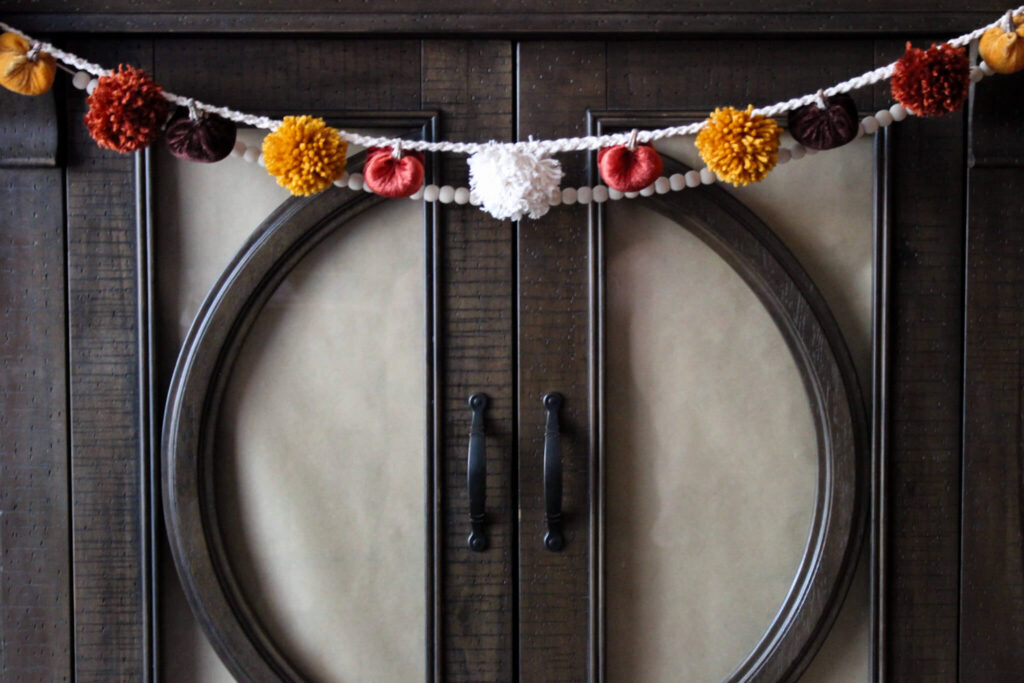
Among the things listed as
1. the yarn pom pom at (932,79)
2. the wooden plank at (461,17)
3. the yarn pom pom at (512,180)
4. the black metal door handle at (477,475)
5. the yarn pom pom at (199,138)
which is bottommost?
the black metal door handle at (477,475)

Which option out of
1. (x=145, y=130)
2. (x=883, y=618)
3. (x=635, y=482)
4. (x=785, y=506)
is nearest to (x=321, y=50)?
(x=145, y=130)

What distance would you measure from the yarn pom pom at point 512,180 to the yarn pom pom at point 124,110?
1.18ft

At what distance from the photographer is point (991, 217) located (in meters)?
0.97

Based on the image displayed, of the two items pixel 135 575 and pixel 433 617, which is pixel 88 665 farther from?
pixel 433 617

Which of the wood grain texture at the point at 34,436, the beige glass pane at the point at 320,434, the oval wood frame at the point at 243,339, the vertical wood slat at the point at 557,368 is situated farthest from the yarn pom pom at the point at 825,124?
the wood grain texture at the point at 34,436

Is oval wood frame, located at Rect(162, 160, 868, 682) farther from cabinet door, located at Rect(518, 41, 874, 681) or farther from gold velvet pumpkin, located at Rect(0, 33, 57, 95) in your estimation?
gold velvet pumpkin, located at Rect(0, 33, 57, 95)

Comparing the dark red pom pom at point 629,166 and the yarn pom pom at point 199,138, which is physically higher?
the yarn pom pom at point 199,138

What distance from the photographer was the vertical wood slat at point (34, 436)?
Result: 96 cm

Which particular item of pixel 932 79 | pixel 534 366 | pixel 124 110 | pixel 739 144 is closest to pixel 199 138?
pixel 124 110

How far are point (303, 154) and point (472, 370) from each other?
31 cm

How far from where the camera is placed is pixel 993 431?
3.21 ft

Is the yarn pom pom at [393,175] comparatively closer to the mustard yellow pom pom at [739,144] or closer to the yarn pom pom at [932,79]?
the mustard yellow pom pom at [739,144]

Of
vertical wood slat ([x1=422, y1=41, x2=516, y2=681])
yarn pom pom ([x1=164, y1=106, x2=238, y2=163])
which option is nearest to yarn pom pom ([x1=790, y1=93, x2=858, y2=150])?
vertical wood slat ([x1=422, y1=41, x2=516, y2=681])

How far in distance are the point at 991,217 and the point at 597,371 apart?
51cm
